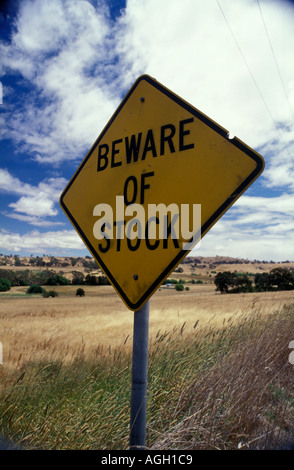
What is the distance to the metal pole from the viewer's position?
1676 millimetres

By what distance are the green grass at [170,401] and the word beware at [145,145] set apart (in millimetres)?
1939

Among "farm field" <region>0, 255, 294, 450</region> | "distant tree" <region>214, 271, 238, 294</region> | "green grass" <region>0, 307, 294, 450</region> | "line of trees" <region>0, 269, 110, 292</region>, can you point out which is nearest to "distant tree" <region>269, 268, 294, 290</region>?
"distant tree" <region>214, 271, 238, 294</region>

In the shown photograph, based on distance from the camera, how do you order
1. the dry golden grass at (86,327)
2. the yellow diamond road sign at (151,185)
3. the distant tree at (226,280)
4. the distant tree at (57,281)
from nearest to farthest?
1. the yellow diamond road sign at (151,185)
2. the dry golden grass at (86,327)
3. the distant tree at (226,280)
4. the distant tree at (57,281)

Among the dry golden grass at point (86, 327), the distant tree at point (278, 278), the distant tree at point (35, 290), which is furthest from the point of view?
the distant tree at point (35, 290)

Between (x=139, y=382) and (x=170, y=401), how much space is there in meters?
1.78

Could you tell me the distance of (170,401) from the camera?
319 cm

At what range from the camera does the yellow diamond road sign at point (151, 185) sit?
5.05 ft

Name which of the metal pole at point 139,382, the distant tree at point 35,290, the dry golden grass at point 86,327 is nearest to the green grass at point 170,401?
the metal pole at point 139,382

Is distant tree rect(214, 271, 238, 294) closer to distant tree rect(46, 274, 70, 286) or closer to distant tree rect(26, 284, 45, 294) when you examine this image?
distant tree rect(46, 274, 70, 286)

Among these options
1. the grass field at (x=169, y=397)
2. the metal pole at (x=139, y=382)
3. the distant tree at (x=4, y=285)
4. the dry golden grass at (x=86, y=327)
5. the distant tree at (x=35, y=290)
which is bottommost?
the distant tree at (x=35, y=290)

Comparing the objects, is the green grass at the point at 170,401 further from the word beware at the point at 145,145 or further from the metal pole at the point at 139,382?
the word beware at the point at 145,145

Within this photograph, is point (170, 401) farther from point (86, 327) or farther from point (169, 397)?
point (86, 327)

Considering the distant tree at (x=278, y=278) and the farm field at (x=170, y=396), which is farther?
the distant tree at (x=278, y=278)

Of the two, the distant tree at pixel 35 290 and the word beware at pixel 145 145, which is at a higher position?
the word beware at pixel 145 145
